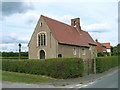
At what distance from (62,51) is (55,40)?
2582 mm

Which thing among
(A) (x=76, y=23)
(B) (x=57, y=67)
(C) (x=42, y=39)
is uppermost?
(A) (x=76, y=23)

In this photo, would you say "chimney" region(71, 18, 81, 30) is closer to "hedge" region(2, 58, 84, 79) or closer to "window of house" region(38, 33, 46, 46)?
"window of house" region(38, 33, 46, 46)

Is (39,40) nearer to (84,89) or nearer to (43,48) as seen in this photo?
(43,48)

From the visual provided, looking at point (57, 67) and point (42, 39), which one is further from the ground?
point (42, 39)

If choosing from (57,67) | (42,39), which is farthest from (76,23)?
(57,67)

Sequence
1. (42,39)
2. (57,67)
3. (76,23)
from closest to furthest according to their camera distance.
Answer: (57,67), (42,39), (76,23)

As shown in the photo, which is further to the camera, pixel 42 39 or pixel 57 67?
pixel 42 39

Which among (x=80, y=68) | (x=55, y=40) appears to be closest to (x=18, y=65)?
(x=80, y=68)

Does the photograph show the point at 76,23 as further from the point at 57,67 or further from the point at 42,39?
the point at 57,67

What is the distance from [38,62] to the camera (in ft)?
48.6

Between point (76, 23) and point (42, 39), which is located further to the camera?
point (76, 23)

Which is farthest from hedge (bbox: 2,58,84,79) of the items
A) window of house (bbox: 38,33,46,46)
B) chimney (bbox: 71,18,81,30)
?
chimney (bbox: 71,18,81,30)

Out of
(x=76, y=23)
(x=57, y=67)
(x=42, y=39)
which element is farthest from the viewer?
(x=76, y=23)

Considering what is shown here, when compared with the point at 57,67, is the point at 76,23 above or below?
above
